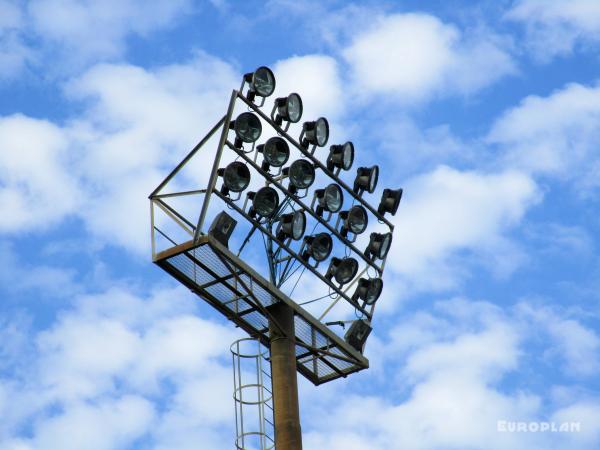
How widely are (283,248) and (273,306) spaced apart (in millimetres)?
1415

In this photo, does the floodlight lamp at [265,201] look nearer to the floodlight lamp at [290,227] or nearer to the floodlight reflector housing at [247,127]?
the floodlight lamp at [290,227]

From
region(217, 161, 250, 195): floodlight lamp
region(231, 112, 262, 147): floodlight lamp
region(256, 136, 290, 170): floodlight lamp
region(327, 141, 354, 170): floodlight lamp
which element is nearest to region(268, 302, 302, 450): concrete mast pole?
region(217, 161, 250, 195): floodlight lamp

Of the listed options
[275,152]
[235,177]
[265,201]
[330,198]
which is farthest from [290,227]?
[330,198]

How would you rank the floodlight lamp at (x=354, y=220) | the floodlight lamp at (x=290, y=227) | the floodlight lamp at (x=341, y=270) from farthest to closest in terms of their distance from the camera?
the floodlight lamp at (x=354, y=220) < the floodlight lamp at (x=341, y=270) < the floodlight lamp at (x=290, y=227)

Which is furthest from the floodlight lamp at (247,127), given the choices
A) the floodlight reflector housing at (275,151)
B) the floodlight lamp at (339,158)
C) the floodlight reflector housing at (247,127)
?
the floodlight lamp at (339,158)

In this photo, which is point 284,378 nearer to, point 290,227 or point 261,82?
point 290,227

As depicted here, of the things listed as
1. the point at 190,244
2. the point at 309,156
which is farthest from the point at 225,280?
the point at 309,156

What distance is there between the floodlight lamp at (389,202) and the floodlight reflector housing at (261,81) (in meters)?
5.19

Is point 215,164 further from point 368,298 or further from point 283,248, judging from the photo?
point 368,298

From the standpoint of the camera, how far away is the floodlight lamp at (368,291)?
4662cm

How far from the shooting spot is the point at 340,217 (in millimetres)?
46844

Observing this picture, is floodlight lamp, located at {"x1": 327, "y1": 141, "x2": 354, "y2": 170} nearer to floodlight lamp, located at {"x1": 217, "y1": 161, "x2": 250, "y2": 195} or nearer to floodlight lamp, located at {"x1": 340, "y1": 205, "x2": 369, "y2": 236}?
floodlight lamp, located at {"x1": 340, "y1": 205, "x2": 369, "y2": 236}

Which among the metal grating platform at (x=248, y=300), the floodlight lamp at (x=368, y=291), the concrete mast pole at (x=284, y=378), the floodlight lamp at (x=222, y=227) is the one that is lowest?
the concrete mast pole at (x=284, y=378)

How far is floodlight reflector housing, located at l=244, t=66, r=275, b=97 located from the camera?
4481cm
